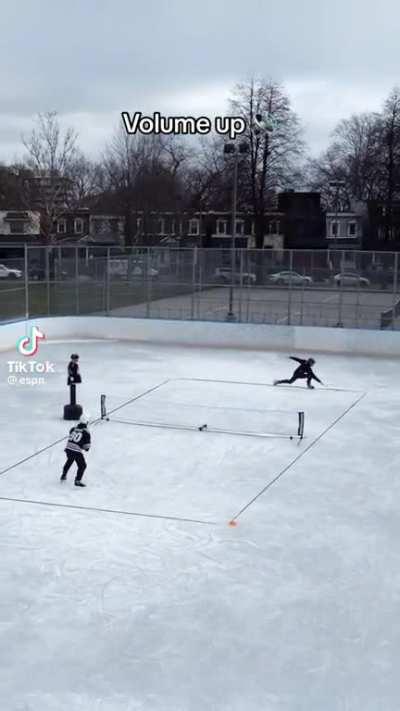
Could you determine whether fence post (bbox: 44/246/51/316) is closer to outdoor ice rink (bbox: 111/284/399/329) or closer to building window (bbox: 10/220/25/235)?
outdoor ice rink (bbox: 111/284/399/329)

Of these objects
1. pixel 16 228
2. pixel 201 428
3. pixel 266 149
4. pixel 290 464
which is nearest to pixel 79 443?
pixel 290 464

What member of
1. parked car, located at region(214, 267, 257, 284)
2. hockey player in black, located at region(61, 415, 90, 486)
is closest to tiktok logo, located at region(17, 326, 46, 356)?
parked car, located at region(214, 267, 257, 284)

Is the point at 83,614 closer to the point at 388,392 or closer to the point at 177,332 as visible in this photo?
the point at 388,392

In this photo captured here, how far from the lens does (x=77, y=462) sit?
13.2 m

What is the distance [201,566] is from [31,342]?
2081 cm

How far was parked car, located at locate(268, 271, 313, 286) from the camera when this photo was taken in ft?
102

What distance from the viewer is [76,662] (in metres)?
7.95

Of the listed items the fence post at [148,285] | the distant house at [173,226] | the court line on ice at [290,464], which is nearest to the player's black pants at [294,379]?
the court line on ice at [290,464]

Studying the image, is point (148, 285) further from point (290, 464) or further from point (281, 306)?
point (290, 464)

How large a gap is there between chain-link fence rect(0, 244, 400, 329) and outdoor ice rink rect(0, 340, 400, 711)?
1159cm

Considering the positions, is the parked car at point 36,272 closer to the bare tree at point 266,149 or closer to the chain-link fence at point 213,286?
the chain-link fence at point 213,286

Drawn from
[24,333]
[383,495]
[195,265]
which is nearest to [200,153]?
[195,265]

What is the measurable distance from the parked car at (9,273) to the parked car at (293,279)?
9.66 m

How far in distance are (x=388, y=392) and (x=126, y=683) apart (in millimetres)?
15578
